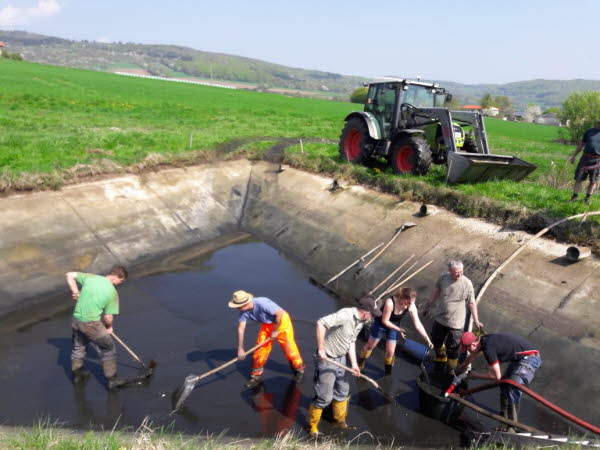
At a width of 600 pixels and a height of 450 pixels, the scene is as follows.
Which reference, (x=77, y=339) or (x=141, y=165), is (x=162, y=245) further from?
(x=77, y=339)

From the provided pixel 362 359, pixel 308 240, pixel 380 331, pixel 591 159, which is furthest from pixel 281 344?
pixel 591 159

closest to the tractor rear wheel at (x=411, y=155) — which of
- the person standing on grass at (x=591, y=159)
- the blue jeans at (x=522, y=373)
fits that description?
the person standing on grass at (x=591, y=159)

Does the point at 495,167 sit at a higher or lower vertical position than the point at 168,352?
higher

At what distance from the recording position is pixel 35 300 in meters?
9.10

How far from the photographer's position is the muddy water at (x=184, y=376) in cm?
609

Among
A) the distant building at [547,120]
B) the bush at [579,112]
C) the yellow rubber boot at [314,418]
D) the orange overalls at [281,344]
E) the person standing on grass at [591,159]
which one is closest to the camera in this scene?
the yellow rubber boot at [314,418]

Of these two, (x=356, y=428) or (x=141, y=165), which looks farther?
(x=141, y=165)

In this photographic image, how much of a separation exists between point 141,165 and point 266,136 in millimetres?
7943

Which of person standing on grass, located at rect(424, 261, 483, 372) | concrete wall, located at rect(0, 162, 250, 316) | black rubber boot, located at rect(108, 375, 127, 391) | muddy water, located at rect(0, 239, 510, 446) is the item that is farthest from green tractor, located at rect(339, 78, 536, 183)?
black rubber boot, located at rect(108, 375, 127, 391)

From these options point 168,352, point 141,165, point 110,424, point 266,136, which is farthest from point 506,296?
point 266,136

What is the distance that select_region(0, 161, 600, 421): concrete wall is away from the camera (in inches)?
298

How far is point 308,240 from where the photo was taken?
42.4ft

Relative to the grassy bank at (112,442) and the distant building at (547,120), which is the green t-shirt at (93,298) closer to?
the grassy bank at (112,442)

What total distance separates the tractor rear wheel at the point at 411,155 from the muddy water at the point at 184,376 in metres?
4.96
